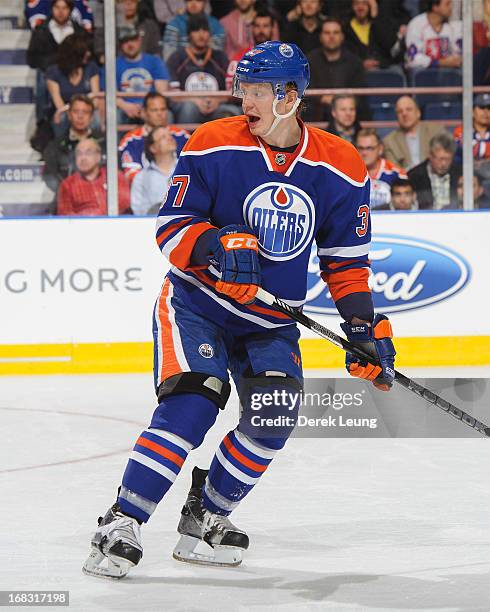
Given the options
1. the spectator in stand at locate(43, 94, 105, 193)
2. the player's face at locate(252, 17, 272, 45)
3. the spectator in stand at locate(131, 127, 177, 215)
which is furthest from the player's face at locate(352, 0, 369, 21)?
the spectator in stand at locate(43, 94, 105, 193)

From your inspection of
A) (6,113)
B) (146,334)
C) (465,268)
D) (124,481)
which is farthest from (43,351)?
(124,481)

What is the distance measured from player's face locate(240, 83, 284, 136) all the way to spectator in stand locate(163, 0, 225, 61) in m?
4.43

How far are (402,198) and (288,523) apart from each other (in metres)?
3.58

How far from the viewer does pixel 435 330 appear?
6117 millimetres

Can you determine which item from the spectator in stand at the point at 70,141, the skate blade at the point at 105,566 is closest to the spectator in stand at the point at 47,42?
the spectator in stand at the point at 70,141

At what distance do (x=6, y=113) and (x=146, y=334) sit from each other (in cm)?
163

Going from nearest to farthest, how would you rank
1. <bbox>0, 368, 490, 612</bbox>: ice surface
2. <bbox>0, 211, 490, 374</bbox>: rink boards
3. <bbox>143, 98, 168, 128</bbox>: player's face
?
<bbox>0, 368, 490, 612</bbox>: ice surface < <bbox>0, 211, 490, 374</bbox>: rink boards < <bbox>143, 98, 168, 128</bbox>: player's face

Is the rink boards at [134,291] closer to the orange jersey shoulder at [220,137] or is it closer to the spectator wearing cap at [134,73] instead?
the spectator wearing cap at [134,73]

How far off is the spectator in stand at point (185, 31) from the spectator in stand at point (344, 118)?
31.0 inches

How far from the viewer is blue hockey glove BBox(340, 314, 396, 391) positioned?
277 centimetres

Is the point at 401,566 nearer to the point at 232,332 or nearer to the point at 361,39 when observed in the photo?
the point at 232,332

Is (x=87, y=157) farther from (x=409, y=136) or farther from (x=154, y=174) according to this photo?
(x=409, y=136)

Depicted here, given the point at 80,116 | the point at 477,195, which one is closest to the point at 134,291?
the point at 80,116

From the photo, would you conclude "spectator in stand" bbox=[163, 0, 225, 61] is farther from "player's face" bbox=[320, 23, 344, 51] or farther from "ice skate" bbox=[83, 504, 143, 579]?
"ice skate" bbox=[83, 504, 143, 579]
